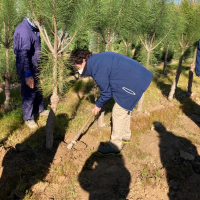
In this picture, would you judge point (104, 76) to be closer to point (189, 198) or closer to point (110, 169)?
point (110, 169)

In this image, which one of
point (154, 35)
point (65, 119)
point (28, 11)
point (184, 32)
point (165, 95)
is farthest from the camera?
point (165, 95)

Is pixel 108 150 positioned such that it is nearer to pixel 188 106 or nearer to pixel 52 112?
pixel 52 112

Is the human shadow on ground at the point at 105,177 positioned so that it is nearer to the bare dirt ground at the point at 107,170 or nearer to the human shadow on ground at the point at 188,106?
the bare dirt ground at the point at 107,170

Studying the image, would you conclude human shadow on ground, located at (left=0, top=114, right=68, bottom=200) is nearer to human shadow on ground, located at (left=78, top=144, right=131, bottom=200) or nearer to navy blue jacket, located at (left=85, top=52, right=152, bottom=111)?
human shadow on ground, located at (left=78, top=144, right=131, bottom=200)

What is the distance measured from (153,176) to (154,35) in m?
3.41

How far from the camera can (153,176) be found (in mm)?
2613

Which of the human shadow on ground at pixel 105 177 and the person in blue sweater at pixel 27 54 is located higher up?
the person in blue sweater at pixel 27 54

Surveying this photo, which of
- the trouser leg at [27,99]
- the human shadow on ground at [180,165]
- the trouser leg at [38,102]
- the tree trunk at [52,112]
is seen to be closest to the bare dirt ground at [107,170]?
the human shadow on ground at [180,165]

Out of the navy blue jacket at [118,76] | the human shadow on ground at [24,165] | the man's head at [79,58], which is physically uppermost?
the man's head at [79,58]

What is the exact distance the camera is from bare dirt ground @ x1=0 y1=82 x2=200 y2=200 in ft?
7.67

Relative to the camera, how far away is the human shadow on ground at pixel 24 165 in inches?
89.4

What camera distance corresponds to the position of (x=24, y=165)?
2.65m

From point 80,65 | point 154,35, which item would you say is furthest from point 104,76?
point 154,35

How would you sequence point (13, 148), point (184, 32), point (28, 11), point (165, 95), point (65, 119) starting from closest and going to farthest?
point (28, 11) → point (13, 148) → point (65, 119) → point (184, 32) → point (165, 95)
